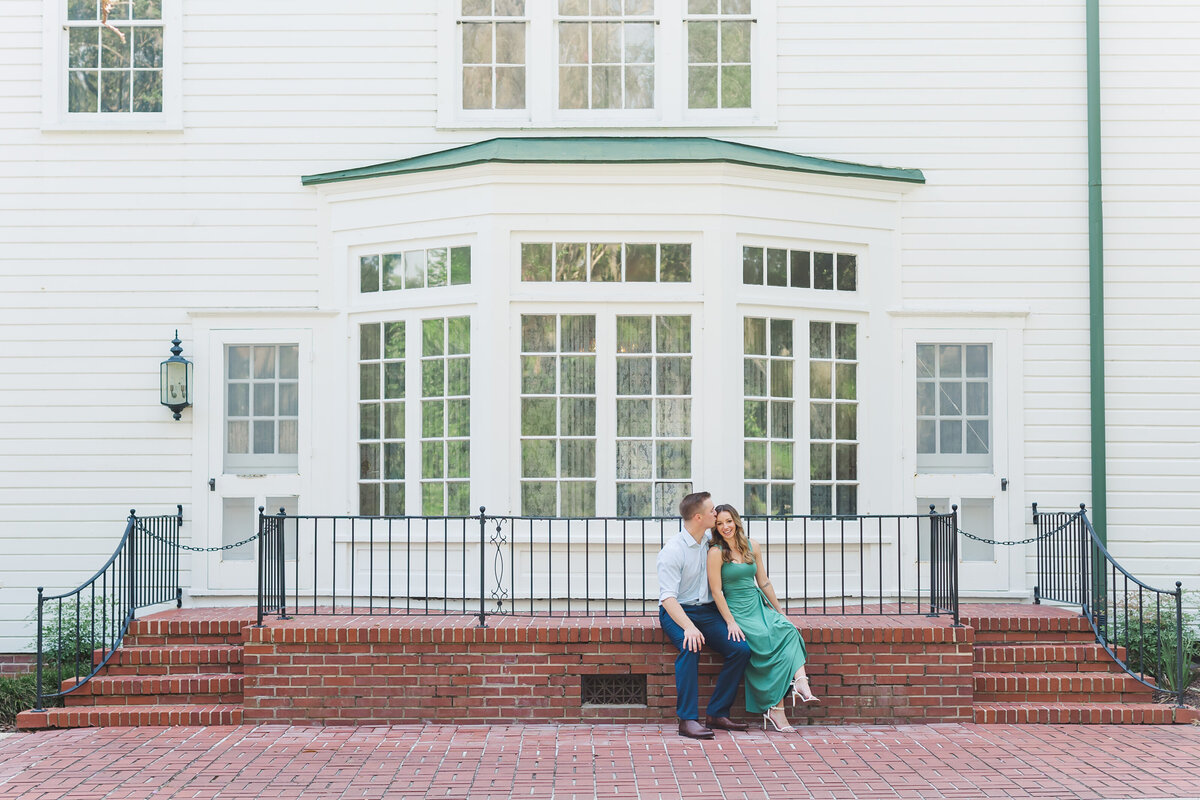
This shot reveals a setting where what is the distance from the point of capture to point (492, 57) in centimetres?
1016

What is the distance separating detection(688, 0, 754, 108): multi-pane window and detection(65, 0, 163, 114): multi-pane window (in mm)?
4417

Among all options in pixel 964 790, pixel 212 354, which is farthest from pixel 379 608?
pixel 964 790

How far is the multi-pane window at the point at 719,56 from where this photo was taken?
33.2 ft

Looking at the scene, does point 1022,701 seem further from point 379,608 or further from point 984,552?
point 379,608

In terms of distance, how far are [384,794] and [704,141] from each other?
5551mm

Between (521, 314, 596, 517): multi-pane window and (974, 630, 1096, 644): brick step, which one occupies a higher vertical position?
(521, 314, 596, 517): multi-pane window

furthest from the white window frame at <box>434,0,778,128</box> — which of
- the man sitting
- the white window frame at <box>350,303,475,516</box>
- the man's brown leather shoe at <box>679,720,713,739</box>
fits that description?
the man's brown leather shoe at <box>679,720,713,739</box>

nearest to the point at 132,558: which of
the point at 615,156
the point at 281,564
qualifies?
the point at 281,564

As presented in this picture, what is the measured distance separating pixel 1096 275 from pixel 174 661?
300 inches

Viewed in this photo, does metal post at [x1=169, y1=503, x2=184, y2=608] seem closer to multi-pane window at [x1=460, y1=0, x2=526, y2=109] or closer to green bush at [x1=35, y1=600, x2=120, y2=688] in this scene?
green bush at [x1=35, y1=600, x2=120, y2=688]

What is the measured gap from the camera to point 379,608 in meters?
9.12

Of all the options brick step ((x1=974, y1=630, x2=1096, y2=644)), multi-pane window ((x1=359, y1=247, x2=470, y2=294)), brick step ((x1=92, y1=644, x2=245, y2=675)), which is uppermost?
multi-pane window ((x1=359, y1=247, x2=470, y2=294))

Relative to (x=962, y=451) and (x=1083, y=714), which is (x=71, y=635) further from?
(x=1083, y=714)

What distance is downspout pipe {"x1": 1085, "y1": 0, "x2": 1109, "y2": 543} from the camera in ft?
32.3
